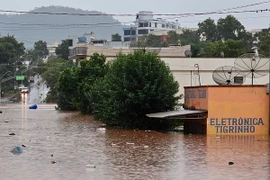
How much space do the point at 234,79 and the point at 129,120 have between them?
5954 millimetres

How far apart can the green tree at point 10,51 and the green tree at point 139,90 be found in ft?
279

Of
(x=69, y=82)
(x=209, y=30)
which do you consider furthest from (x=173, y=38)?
(x=69, y=82)

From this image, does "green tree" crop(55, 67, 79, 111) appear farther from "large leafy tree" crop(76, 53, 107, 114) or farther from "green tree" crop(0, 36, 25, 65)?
"green tree" crop(0, 36, 25, 65)

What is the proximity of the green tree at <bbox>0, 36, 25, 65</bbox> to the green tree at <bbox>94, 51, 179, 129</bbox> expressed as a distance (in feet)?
279

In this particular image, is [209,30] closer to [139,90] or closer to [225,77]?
[225,77]

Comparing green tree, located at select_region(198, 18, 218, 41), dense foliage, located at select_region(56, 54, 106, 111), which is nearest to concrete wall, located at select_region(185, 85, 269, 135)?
dense foliage, located at select_region(56, 54, 106, 111)

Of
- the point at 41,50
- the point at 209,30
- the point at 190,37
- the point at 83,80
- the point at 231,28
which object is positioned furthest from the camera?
the point at 41,50

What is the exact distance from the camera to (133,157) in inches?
750

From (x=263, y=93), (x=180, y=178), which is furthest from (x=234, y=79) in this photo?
(x=180, y=178)

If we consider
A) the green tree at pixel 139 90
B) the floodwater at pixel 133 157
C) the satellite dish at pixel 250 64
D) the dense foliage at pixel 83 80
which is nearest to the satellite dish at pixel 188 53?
the dense foliage at pixel 83 80

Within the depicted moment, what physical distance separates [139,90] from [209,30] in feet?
287

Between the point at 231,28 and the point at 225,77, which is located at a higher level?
the point at 231,28

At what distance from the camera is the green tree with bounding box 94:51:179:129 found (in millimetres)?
30984

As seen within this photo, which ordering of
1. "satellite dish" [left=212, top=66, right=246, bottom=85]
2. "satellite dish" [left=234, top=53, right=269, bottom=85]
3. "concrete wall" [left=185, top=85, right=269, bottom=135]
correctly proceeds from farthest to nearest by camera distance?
"satellite dish" [left=212, top=66, right=246, bottom=85] < "satellite dish" [left=234, top=53, right=269, bottom=85] < "concrete wall" [left=185, top=85, right=269, bottom=135]
